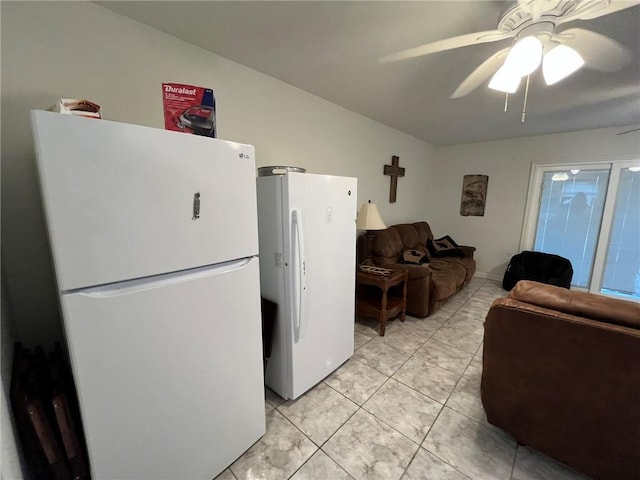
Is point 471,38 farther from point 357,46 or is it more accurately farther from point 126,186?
point 126,186

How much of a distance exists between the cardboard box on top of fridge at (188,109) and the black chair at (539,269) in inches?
162

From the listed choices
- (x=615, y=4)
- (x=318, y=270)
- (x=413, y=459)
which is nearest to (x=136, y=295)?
(x=318, y=270)

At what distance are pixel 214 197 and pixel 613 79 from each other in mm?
3120

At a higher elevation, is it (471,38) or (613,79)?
(613,79)

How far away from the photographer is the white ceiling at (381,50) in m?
1.31

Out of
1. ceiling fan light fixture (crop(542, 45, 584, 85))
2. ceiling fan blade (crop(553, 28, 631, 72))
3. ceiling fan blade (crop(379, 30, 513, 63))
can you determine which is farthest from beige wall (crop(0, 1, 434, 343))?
ceiling fan blade (crop(553, 28, 631, 72))

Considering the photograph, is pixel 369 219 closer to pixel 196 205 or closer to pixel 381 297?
pixel 381 297

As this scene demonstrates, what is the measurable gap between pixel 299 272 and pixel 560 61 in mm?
1822

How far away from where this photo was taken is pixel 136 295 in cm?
90

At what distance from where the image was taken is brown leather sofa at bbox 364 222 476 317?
111 inches

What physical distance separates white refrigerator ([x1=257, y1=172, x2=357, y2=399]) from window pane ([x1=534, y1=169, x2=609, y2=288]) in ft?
12.6

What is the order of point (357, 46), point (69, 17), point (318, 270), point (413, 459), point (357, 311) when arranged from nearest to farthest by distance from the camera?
1. point (69, 17)
2. point (413, 459)
3. point (357, 46)
4. point (318, 270)
5. point (357, 311)

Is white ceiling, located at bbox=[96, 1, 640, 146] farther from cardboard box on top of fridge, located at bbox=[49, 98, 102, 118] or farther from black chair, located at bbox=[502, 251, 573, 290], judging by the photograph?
black chair, located at bbox=[502, 251, 573, 290]

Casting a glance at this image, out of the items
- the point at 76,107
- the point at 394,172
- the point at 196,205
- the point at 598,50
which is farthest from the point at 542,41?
the point at 394,172
